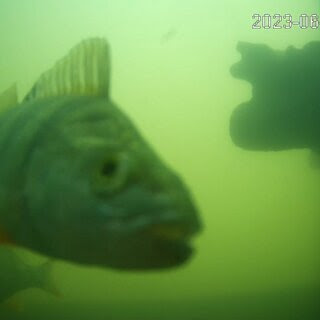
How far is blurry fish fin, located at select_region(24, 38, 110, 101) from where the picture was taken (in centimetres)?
102

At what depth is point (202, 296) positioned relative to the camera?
46.8 inches

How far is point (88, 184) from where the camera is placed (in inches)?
35.9

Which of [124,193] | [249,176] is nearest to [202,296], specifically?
[249,176]

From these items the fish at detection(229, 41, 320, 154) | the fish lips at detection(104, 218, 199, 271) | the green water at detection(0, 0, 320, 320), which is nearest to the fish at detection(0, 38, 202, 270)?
the fish lips at detection(104, 218, 199, 271)

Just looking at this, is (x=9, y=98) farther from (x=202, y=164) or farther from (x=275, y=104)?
(x=275, y=104)

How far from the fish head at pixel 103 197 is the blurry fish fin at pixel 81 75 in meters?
0.04

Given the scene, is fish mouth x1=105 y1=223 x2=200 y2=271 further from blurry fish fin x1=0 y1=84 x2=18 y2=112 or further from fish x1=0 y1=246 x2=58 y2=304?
blurry fish fin x1=0 y1=84 x2=18 y2=112

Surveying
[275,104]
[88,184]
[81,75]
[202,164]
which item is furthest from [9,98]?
[275,104]

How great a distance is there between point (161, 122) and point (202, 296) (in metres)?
0.45

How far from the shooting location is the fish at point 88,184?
0.90m

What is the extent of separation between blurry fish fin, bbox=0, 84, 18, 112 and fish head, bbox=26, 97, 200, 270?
0.57 ft

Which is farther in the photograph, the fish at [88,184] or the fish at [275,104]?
the fish at [275,104]

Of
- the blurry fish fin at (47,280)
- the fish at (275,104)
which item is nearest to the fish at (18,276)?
the blurry fish fin at (47,280)
